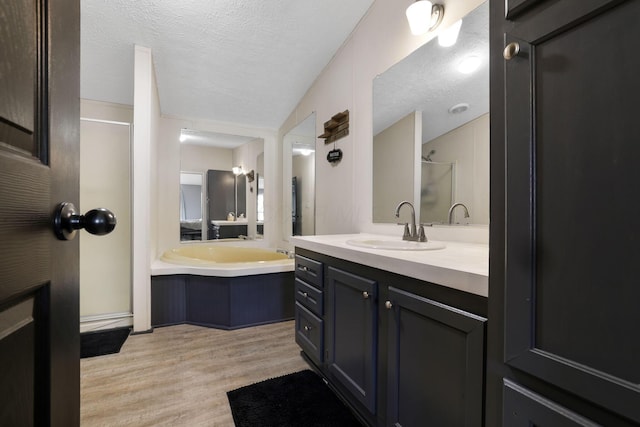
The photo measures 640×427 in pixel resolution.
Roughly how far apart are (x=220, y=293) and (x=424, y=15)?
8.62ft

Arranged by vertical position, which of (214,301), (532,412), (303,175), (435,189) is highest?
(303,175)

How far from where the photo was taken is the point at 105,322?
2682 mm

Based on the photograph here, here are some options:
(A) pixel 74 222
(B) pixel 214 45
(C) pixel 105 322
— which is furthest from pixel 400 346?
(C) pixel 105 322

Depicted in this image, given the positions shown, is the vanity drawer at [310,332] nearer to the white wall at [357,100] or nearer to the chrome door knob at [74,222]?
the white wall at [357,100]

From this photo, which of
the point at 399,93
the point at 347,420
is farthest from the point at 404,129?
the point at 347,420

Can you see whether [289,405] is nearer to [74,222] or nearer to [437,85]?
[74,222]

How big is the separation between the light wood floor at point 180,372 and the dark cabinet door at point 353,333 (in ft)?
1.96

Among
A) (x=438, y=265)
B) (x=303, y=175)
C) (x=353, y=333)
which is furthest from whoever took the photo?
(x=303, y=175)

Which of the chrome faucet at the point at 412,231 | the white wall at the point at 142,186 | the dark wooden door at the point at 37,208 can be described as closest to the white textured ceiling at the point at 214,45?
the white wall at the point at 142,186

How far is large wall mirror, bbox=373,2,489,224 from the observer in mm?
1415

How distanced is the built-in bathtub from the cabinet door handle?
251cm

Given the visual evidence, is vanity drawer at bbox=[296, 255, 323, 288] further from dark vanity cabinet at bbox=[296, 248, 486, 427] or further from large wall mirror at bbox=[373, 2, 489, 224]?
large wall mirror at bbox=[373, 2, 489, 224]

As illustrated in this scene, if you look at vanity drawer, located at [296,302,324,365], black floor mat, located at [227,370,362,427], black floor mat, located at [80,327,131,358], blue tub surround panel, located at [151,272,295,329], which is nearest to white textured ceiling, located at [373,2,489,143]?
vanity drawer, located at [296,302,324,365]

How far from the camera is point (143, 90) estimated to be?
2.40 meters
